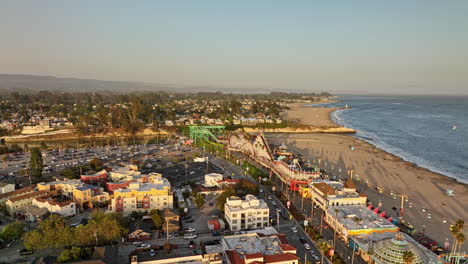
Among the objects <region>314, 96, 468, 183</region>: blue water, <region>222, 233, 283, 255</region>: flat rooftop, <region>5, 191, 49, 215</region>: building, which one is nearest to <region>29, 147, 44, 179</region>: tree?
<region>5, 191, 49, 215</region>: building

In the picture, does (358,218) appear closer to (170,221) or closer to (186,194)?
(170,221)

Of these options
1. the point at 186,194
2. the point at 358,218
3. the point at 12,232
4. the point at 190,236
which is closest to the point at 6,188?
the point at 12,232

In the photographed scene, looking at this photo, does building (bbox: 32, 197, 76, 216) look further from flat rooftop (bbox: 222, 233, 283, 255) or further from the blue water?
the blue water

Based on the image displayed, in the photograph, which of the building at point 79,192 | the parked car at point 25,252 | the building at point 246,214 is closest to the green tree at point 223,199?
the building at point 246,214

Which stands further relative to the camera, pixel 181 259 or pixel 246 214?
pixel 246 214

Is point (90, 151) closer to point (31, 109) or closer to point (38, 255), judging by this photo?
point (38, 255)

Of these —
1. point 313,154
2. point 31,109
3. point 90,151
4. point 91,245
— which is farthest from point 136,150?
point 31,109
